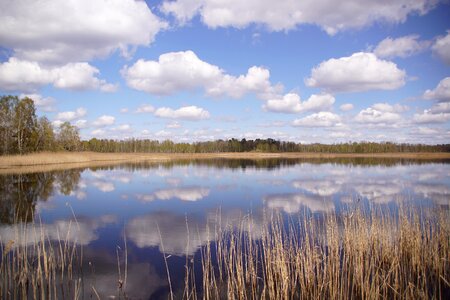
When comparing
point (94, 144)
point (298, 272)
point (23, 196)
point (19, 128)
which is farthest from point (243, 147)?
point (298, 272)

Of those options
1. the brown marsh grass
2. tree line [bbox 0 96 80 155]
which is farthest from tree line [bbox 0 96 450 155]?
the brown marsh grass

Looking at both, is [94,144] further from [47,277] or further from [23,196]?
[47,277]

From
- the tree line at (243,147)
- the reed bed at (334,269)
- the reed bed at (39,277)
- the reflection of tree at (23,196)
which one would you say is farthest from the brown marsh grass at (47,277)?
the tree line at (243,147)

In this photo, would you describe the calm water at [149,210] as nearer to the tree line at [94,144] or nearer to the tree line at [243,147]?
the tree line at [94,144]

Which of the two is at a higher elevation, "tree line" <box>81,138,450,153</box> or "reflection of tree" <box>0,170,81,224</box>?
"tree line" <box>81,138,450,153</box>

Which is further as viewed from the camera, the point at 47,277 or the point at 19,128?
the point at 19,128

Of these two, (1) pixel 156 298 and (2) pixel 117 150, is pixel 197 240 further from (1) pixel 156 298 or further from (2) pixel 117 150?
(2) pixel 117 150

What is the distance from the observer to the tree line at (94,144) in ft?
129

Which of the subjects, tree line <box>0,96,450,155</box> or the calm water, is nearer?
the calm water

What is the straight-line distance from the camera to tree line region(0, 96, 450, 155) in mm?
39250

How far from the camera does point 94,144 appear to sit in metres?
108

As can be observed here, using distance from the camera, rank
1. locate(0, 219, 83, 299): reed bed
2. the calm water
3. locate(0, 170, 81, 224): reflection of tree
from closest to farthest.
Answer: locate(0, 219, 83, 299): reed bed
the calm water
locate(0, 170, 81, 224): reflection of tree

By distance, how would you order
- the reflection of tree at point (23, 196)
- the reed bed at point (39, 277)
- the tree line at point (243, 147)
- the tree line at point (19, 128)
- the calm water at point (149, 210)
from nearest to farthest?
the reed bed at point (39, 277) < the calm water at point (149, 210) < the reflection of tree at point (23, 196) < the tree line at point (19, 128) < the tree line at point (243, 147)

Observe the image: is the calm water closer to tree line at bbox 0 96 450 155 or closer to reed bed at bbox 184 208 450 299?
reed bed at bbox 184 208 450 299
